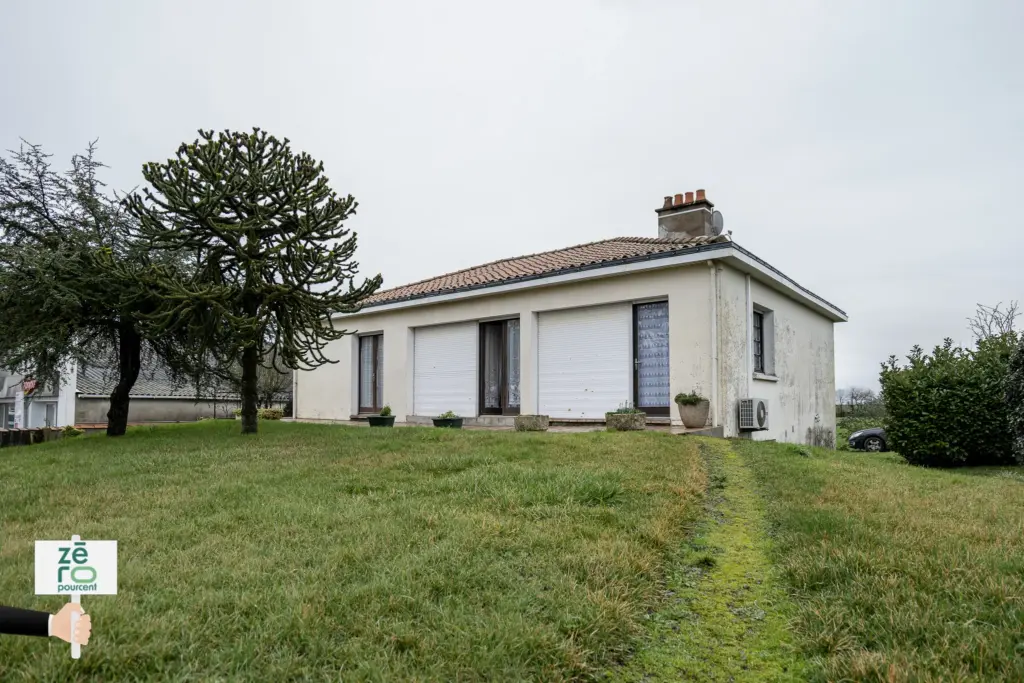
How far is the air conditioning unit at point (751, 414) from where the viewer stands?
11.1 metres

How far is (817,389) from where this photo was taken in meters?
15.8

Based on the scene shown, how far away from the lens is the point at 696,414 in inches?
429

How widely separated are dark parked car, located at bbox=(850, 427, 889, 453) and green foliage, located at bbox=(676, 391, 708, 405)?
11534mm

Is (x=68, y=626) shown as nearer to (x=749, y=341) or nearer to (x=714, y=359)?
(x=714, y=359)

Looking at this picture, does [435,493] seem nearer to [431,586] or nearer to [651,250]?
[431,586]

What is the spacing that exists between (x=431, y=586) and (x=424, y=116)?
42.0 ft

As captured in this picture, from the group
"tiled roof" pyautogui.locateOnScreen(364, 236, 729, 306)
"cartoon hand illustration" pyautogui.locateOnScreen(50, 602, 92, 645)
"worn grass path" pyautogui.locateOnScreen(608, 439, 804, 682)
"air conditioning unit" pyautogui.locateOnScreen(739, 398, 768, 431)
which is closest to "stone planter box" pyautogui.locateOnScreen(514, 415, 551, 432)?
"tiled roof" pyautogui.locateOnScreen(364, 236, 729, 306)

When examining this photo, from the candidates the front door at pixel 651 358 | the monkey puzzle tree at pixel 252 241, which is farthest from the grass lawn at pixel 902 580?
the monkey puzzle tree at pixel 252 241

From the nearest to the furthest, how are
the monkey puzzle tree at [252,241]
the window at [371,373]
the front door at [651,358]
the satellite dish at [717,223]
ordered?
the monkey puzzle tree at [252,241]
the front door at [651,358]
the satellite dish at [717,223]
the window at [371,373]

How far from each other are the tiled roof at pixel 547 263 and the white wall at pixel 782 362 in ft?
4.75

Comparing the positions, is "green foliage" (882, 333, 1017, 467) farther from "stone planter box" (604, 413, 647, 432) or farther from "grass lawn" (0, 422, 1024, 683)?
"stone planter box" (604, 413, 647, 432)

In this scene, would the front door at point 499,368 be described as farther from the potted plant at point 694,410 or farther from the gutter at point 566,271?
the potted plant at point 694,410

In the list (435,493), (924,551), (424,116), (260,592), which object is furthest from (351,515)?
(424,116)

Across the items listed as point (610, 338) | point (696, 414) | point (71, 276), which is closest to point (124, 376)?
point (71, 276)
